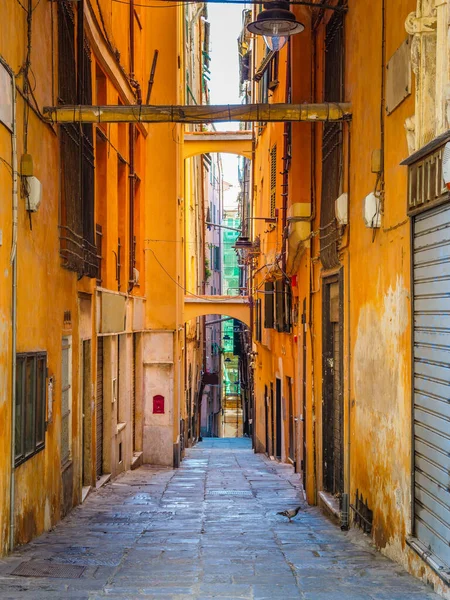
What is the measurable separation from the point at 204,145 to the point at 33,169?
18.1m

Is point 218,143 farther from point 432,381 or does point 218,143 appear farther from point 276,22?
point 432,381

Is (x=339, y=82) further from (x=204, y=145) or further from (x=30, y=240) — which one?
(x=204, y=145)

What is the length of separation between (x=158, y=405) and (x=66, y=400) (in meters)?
8.29

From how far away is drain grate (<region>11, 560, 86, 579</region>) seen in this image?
6.51 metres

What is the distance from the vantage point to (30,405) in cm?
822

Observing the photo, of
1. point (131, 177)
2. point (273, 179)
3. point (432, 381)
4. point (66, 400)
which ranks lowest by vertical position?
point (66, 400)

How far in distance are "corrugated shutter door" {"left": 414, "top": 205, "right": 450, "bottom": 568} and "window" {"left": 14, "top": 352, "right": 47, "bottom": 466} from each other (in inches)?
139

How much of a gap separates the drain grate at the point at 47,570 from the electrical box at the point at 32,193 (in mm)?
3190

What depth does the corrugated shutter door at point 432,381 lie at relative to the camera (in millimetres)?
5801

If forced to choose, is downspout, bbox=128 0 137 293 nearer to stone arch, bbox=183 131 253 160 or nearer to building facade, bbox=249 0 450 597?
building facade, bbox=249 0 450 597

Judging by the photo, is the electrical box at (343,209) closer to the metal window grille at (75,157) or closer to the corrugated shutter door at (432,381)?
the corrugated shutter door at (432,381)

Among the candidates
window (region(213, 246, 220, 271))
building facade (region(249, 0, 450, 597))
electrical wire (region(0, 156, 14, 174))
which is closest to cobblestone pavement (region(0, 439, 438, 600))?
building facade (region(249, 0, 450, 597))

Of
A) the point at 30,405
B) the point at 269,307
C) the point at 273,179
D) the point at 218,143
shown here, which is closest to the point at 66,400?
the point at 30,405

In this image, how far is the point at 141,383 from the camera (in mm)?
18938
